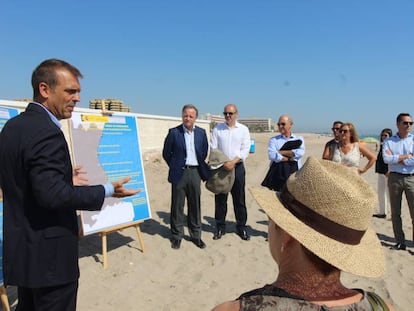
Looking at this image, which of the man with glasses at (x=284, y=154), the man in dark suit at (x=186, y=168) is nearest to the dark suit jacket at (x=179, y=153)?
the man in dark suit at (x=186, y=168)

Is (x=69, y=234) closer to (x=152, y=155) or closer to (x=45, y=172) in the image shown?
(x=45, y=172)

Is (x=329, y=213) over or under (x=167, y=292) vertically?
over

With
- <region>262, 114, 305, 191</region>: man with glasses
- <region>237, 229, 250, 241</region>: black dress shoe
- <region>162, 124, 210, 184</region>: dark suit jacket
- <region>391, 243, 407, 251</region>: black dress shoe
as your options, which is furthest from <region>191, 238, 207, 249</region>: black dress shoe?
<region>391, 243, 407, 251</region>: black dress shoe

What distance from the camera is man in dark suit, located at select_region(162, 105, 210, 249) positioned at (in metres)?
4.27

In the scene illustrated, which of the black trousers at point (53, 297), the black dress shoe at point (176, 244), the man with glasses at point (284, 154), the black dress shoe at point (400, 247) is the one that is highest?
the man with glasses at point (284, 154)

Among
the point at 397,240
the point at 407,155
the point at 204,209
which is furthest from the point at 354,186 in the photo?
the point at 204,209

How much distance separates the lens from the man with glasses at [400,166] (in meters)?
4.05

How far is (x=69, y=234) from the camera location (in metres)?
1.74


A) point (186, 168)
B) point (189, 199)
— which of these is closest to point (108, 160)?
point (186, 168)

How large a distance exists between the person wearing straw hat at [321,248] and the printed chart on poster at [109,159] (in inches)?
116

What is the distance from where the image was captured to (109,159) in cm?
383

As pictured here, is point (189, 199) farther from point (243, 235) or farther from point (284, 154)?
point (284, 154)

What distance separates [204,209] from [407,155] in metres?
3.78

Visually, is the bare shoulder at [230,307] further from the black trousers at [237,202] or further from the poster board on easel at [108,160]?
the black trousers at [237,202]
